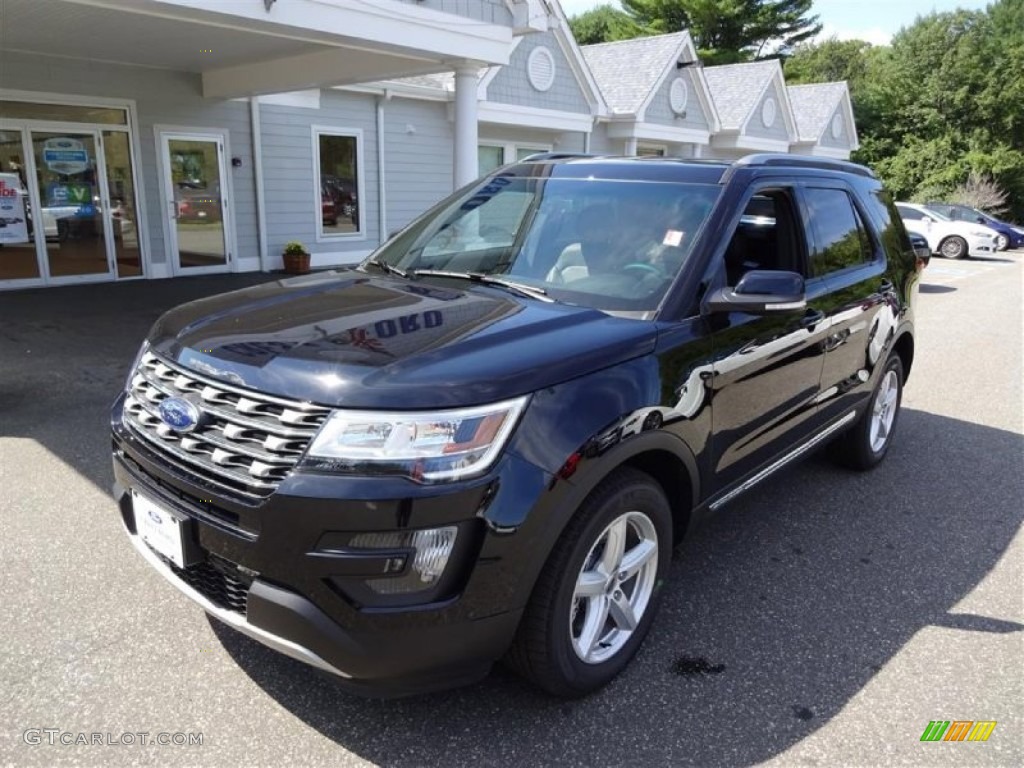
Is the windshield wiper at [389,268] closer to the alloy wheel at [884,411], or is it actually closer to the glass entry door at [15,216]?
the alloy wheel at [884,411]

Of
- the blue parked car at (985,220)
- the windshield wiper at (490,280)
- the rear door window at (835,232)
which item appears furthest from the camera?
the blue parked car at (985,220)

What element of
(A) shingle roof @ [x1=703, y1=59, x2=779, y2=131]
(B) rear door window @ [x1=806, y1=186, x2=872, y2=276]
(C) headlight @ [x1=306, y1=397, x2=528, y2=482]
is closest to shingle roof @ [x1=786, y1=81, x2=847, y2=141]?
(A) shingle roof @ [x1=703, y1=59, x2=779, y2=131]

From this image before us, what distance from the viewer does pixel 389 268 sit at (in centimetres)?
368

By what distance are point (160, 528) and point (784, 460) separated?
278cm

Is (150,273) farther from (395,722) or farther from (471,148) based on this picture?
(395,722)

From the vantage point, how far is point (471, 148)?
10578 millimetres

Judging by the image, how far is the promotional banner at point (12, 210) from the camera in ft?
35.6

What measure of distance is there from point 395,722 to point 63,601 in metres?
1.63

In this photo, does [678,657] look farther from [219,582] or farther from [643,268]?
[219,582]

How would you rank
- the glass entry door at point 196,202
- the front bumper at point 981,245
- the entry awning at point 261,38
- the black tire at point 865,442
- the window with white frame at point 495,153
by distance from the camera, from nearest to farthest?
the black tire at point 865,442, the entry awning at point 261,38, the glass entry door at point 196,202, the window with white frame at point 495,153, the front bumper at point 981,245

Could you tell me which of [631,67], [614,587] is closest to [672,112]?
[631,67]

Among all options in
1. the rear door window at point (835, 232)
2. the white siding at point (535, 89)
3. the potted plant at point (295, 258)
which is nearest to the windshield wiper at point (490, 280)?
the rear door window at point (835, 232)

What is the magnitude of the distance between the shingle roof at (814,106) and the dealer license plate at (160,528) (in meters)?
30.6

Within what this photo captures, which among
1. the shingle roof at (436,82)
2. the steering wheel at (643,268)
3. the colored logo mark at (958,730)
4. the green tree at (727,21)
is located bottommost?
the colored logo mark at (958,730)
